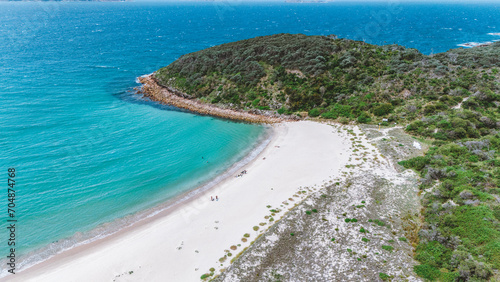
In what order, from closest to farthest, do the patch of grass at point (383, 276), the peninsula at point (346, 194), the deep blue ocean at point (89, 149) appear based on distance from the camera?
1. the patch of grass at point (383, 276)
2. the peninsula at point (346, 194)
3. the deep blue ocean at point (89, 149)

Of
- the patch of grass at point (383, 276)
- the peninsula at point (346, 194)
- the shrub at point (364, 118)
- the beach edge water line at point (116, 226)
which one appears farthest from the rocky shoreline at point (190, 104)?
the patch of grass at point (383, 276)

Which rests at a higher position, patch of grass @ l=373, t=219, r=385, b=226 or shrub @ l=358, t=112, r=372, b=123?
shrub @ l=358, t=112, r=372, b=123

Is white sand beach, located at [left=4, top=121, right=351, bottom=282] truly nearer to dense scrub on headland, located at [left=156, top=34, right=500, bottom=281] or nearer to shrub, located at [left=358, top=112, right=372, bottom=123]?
shrub, located at [left=358, top=112, right=372, bottom=123]

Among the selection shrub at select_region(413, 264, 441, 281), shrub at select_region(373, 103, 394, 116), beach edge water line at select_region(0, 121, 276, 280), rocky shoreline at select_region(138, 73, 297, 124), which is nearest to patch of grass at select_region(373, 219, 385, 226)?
shrub at select_region(413, 264, 441, 281)

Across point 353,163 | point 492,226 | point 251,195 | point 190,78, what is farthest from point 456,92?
point 190,78

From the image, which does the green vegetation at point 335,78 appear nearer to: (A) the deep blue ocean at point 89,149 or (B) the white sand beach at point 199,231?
(A) the deep blue ocean at point 89,149
